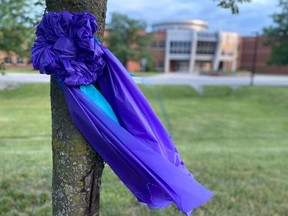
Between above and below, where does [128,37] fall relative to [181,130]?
above

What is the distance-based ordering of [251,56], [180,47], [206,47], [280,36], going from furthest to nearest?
[251,56], [206,47], [180,47], [280,36]

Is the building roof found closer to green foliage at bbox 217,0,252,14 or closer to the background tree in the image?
the background tree

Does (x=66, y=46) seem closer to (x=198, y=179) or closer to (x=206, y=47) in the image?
(x=198, y=179)

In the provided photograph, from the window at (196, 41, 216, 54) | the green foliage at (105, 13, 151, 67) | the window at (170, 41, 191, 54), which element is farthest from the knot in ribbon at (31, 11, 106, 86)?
the window at (196, 41, 216, 54)

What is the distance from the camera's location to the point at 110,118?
1.77 meters

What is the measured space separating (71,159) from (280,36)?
114 feet

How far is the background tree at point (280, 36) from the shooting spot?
32344 mm

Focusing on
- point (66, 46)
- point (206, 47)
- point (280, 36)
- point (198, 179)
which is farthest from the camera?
point (206, 47)

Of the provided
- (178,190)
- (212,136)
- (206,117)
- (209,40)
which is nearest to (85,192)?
(178,190)

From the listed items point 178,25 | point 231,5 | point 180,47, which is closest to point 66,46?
point 231,5

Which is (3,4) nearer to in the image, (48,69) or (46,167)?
(46,167)

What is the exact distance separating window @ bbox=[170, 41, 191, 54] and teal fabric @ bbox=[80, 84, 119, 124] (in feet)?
247

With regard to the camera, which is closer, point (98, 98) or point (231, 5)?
point (98, 98)

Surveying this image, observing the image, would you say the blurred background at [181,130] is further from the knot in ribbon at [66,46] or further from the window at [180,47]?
the window at [180,47]
